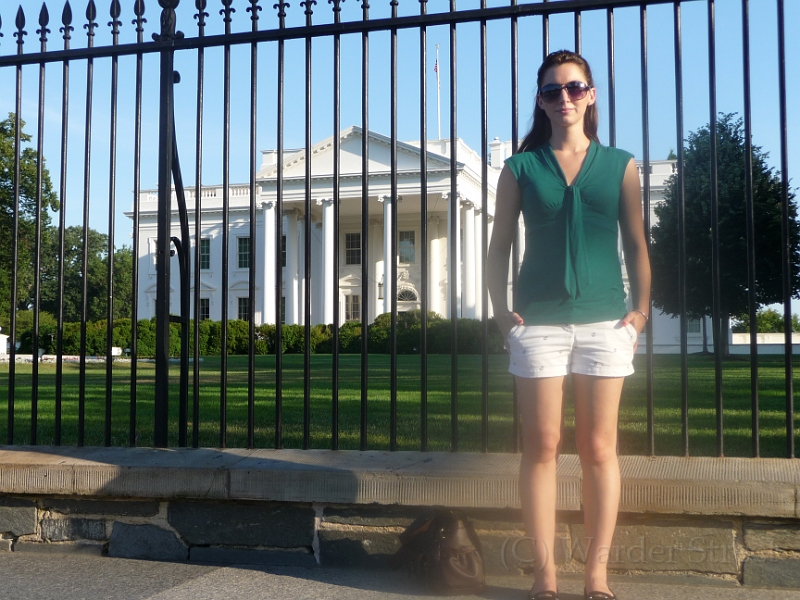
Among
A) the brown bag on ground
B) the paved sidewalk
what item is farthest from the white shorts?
the paved sidewalk

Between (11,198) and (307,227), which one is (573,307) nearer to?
(307,227)

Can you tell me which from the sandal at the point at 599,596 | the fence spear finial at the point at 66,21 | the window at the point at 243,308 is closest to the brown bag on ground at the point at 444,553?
the sandal at the point at 599,596

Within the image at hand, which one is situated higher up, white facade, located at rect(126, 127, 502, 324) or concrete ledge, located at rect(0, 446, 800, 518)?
white facade, located at rect(126, 127, 502, 324)

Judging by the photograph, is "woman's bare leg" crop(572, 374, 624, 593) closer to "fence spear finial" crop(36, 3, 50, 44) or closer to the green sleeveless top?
the green sleeveless top

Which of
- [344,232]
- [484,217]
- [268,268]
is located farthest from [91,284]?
[484,217]

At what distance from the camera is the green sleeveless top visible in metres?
2.62

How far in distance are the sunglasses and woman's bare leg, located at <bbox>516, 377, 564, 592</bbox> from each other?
90 centimetres

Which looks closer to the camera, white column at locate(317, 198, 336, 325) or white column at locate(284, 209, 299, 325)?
white column at locate(317, 198, 336, 325)

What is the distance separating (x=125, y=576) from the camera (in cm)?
319

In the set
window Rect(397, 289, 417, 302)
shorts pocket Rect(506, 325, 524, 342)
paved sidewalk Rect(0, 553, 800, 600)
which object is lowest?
paved sidewalk Rect(0, 553, 800, 600)

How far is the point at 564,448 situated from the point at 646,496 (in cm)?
165

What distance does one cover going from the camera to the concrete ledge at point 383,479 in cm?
289

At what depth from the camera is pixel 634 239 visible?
2732 mm

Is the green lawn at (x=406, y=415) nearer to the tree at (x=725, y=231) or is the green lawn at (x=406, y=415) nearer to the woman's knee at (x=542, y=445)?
the woman's knee at (x=542, y=445)
